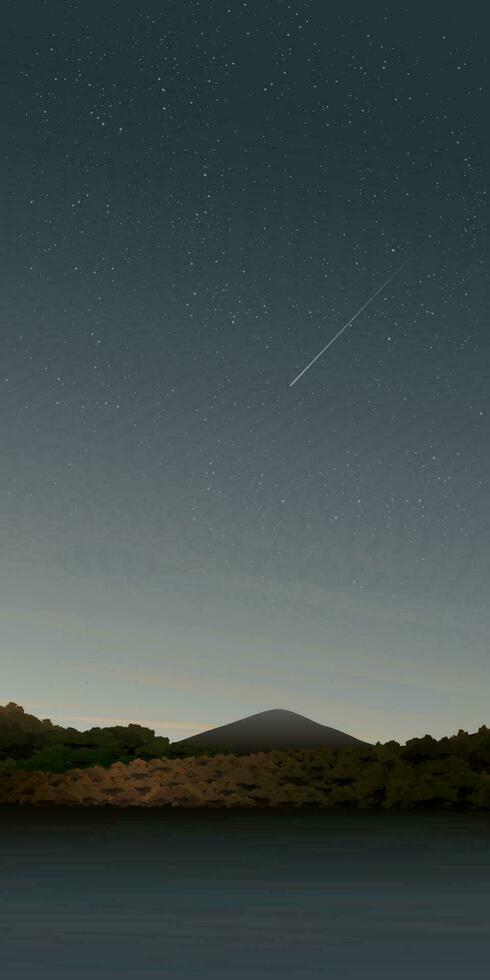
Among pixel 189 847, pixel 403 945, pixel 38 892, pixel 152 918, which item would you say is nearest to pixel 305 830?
pixel 189 847

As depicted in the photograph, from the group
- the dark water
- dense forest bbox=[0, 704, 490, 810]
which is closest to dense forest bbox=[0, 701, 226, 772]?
dense forest bbox=[0, 704, 490, 810]

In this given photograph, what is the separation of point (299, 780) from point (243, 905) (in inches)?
2223

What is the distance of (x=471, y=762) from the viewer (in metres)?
82.4

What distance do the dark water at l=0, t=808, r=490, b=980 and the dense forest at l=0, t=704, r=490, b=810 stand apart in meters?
26.5

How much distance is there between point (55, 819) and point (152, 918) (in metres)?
42.7

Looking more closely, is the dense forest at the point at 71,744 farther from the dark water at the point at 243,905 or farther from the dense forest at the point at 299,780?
the dark water at the point at 243,905

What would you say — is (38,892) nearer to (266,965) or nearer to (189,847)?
(266,965)

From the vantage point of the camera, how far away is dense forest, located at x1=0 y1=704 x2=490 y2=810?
79.9 metres

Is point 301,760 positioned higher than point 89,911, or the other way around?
point 301,760

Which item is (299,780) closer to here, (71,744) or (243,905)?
(71,744)

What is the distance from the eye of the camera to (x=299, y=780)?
81.7 m

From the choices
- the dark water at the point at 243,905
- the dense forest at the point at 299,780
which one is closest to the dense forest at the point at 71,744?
the dense forest at the point at 299,780

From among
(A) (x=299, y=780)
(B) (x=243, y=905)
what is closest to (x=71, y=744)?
(A) (x=299, y=780)

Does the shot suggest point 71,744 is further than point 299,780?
Yes
